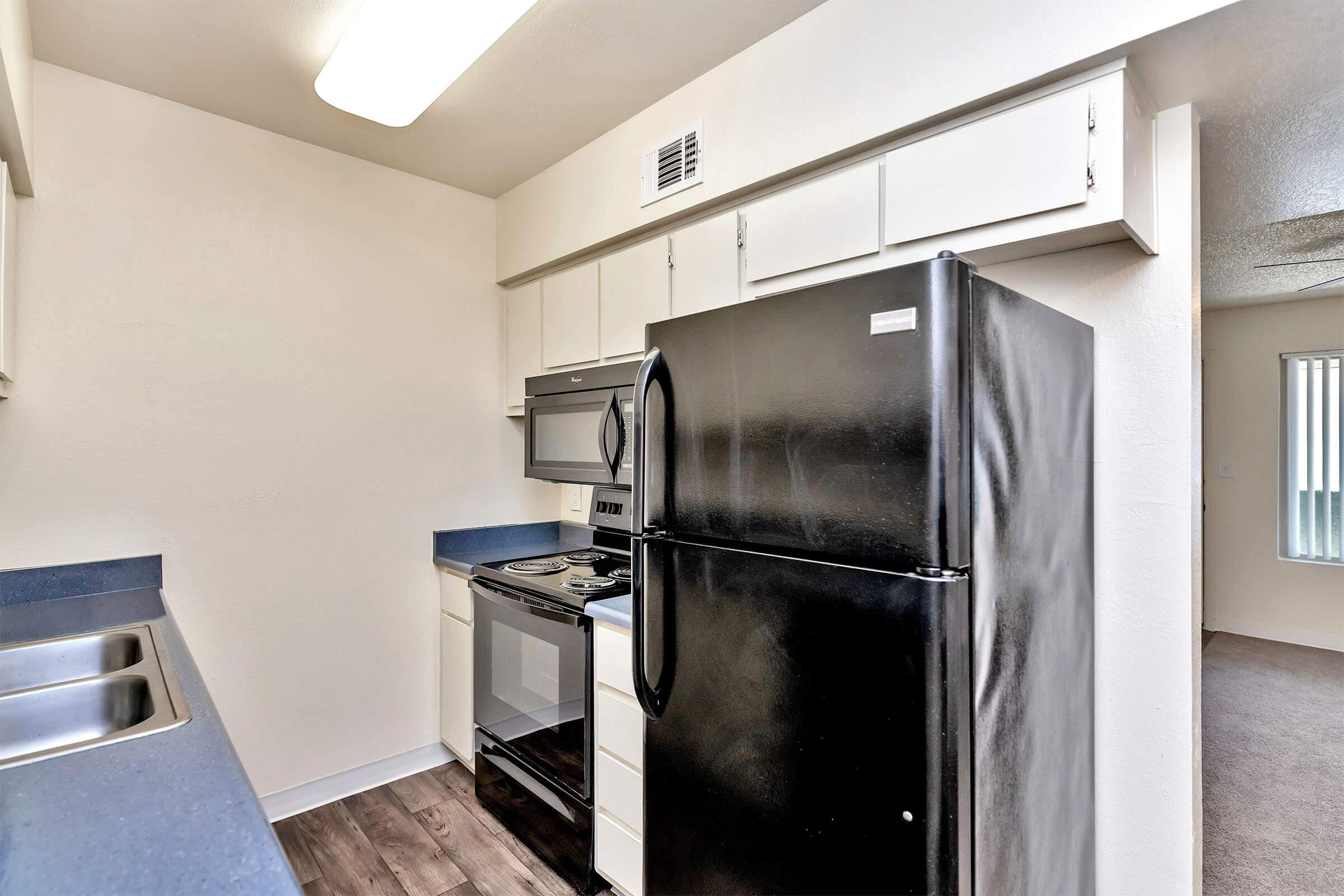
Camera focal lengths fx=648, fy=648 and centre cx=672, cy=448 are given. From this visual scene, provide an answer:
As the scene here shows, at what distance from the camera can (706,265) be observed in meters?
2.00

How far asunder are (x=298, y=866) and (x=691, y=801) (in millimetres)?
1585

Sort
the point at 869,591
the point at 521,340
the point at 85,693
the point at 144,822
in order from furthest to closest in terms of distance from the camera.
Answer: the point at 521,340 < the point at 85,693 < the point at 869,591 < the point at 144,822

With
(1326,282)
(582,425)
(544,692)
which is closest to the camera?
(544,692)

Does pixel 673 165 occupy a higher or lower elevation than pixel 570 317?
higher

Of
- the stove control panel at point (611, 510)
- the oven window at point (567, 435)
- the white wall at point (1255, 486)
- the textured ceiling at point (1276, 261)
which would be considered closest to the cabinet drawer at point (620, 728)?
the stove control panel at point (611, 510)

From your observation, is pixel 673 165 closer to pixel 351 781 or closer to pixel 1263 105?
pixel 1263 105

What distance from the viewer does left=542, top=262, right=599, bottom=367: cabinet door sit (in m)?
2.46

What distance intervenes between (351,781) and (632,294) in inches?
84.9

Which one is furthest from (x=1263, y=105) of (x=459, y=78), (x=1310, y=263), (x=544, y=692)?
(x=1310, y=263)

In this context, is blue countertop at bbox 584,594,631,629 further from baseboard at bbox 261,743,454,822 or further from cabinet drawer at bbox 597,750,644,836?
baseboard at bbox 261,743,454,822

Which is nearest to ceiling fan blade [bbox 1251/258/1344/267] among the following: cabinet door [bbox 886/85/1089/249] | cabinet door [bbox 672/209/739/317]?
cabinet door [bbox 886/85/1089/249]

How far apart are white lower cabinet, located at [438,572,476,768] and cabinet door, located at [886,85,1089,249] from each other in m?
2.05

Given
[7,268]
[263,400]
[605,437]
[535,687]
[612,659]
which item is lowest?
[535,687]

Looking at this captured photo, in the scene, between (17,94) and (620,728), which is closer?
(17,94)
